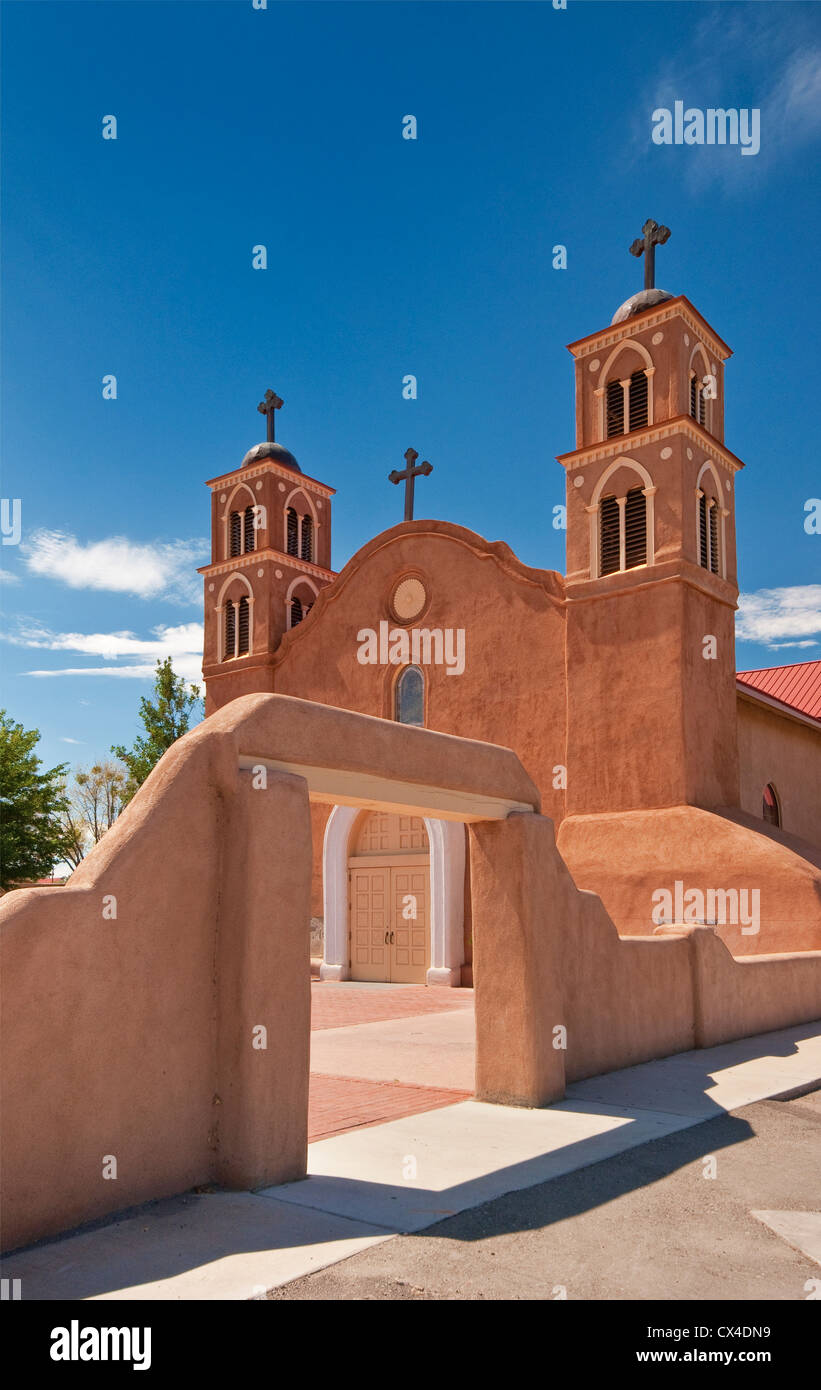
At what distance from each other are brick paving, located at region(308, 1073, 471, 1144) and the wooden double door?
9.48m

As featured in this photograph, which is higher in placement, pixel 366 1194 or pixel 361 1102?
pixel 366 1194

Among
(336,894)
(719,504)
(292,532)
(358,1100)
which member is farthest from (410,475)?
(358,1100)

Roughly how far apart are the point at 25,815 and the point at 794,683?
912 inches

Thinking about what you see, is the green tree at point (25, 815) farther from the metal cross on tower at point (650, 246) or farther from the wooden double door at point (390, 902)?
the metal cross on tower at point (650, 246)

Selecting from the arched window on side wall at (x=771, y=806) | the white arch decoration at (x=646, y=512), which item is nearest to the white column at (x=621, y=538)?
the white arch decoration at (x=646, y=512)

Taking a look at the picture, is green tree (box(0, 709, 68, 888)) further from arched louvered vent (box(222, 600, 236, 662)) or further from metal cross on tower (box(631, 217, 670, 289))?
metal cross on tower (box(631, 217, 670, 289))

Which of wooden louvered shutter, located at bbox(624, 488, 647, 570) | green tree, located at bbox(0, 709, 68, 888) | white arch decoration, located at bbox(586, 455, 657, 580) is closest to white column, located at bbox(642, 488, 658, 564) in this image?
white arch decoration, located at bbox(586, 455, 657, 580)

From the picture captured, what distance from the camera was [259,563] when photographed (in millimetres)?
23844

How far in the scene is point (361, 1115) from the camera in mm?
8195

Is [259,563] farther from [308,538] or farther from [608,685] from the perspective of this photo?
[608,685]

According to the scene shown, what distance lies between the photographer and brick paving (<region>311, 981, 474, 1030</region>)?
568 inches
